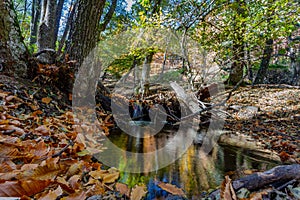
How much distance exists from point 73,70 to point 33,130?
1532 mm

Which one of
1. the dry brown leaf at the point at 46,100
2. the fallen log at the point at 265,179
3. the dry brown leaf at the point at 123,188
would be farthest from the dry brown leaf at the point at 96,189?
the dry brown leaf at the point at 46,100

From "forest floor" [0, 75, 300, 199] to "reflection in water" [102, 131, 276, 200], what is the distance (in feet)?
0.30

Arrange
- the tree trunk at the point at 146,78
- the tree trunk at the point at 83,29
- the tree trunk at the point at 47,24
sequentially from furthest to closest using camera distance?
1. the tree trunk at the point at 146,78
2. the tree trunk at the point at 47,24
3. the tree trunk at the point at 83,29

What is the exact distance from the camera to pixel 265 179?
3.85 ft

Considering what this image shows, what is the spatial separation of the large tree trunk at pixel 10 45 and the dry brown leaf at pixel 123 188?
1.94 metres

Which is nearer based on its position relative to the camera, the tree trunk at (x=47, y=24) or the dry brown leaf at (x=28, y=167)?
the dry brown leaf at (x=28, y=167)

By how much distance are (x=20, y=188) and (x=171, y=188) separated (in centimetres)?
92

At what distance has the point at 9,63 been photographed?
2.21 meters

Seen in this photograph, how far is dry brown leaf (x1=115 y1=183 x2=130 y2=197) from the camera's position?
121 centimetres

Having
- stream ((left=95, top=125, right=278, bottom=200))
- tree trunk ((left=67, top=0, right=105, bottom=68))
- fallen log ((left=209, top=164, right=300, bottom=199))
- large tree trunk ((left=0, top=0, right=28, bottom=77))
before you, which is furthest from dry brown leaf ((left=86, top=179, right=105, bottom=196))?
tree trunk ((left=67, top=0, right=105, bottom=68))

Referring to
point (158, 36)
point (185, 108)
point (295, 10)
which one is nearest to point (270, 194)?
point (185, 108)

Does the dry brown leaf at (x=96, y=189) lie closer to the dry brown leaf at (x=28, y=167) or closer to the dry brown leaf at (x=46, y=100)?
the dry brown leaf at (x=28, y=167)

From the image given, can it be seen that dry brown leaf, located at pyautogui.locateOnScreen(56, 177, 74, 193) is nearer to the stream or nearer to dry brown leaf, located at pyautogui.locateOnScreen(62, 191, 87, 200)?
dry brown leaf, located at pyautogui.locateOnScreen(62, 191, 87, 200)

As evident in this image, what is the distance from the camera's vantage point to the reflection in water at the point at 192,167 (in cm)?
138
